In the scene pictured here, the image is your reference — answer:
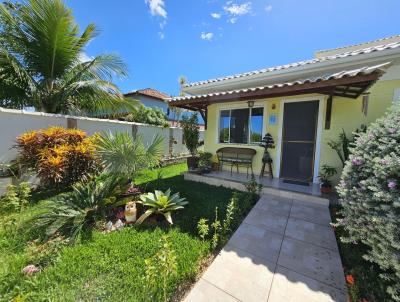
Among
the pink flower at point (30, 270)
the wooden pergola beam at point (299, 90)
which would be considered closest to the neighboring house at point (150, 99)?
the wooden pergola beam at point (299, 90)

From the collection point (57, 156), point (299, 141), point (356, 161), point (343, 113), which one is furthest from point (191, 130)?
point (356, 161)

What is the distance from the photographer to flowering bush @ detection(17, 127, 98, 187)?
4.64m

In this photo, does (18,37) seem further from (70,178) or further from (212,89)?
(212,89)

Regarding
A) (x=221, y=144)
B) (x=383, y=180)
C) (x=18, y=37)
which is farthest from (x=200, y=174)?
(x=18, y=37)

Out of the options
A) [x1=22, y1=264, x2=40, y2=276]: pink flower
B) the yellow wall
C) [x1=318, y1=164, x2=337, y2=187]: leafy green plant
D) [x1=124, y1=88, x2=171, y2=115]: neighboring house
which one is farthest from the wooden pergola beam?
[x1=124, y1=88, x2=171, y2=115]: neighboring house

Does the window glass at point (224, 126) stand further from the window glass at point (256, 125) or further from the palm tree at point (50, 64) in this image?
the palm tree at point (50, 64)

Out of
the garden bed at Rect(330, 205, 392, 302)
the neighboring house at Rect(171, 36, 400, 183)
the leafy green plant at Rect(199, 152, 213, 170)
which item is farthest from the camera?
the leafy green plant at Rect(199, 152, 213, 170)

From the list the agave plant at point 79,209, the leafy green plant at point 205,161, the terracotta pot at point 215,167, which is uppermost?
the leafy green plant at point 205,161

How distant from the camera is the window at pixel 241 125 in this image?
687cm

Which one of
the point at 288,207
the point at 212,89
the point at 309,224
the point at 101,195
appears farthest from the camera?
the point at 212,89

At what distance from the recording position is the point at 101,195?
4.02m

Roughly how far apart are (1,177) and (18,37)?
491cm

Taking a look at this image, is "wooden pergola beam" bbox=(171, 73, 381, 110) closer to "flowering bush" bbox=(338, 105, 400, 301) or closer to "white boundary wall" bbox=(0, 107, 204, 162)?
"flowering bush" bbox=(338, 105, 400, 301)

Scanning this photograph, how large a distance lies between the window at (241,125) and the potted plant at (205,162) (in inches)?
33.3
